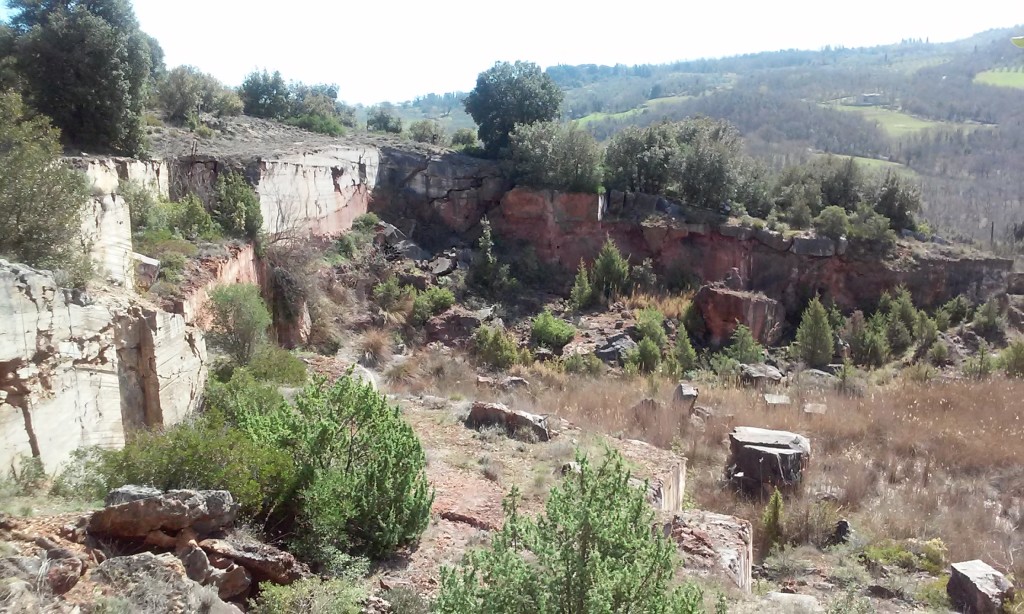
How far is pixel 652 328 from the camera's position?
14.9 m

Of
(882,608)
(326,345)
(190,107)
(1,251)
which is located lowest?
(882,608)

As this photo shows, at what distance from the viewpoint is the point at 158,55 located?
20.4 metres

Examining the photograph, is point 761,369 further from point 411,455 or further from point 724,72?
point 724,72

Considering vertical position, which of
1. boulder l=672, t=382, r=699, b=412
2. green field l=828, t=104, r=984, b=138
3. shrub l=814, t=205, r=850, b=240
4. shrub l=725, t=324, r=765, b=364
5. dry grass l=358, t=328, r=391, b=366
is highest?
green field l=828, t=104, r=984, b=138

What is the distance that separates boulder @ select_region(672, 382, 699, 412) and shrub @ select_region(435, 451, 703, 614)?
7310 millimetres

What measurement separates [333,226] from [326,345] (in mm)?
3869

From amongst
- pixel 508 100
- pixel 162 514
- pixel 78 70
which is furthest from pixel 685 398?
pixel 508 100

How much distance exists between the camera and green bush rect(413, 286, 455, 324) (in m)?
15.0

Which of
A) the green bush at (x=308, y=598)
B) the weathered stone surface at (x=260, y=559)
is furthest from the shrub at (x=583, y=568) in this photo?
the weathered stone surface at (x=260, y=559)

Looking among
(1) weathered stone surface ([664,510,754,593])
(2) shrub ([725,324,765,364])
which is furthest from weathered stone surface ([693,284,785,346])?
(1) weathered stone surface ([664,510,754,593])

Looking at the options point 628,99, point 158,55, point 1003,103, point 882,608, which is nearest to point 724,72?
point 628,99

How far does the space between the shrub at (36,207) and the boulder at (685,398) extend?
7899 millimetres

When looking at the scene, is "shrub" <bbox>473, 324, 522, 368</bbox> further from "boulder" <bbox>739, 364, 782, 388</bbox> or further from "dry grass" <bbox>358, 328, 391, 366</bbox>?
"boulder" <bbox>739, 364, 782, 388</bbox>

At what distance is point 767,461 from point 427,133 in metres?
17.9
